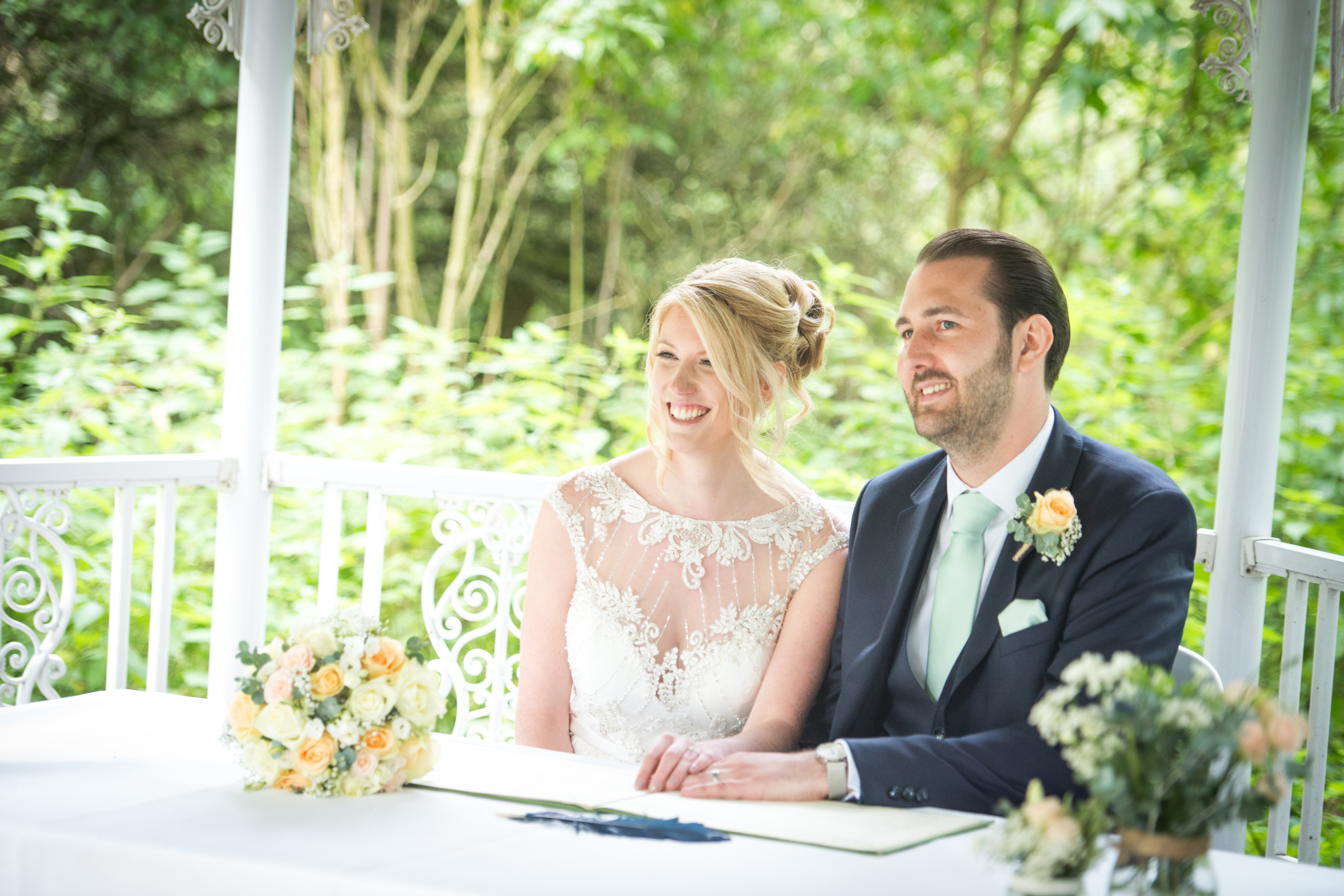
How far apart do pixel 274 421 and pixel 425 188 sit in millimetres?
4394

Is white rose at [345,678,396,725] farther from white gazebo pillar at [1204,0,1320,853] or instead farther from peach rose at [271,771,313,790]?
white gazebo pillar at [1204,0,1320,853]

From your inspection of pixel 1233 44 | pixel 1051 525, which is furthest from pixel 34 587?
pixel 1233 44

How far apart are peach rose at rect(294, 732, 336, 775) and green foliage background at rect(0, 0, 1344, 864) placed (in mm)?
2861

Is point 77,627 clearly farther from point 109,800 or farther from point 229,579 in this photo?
point 109,800

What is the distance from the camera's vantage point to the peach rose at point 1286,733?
49.9 inches

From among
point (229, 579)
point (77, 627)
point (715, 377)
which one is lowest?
point (77, 627)

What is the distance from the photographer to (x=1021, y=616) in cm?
224

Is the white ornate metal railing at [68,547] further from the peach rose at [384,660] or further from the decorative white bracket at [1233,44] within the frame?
the decorative white bracket at [1233,44]

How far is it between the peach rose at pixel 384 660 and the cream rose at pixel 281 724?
0.13m

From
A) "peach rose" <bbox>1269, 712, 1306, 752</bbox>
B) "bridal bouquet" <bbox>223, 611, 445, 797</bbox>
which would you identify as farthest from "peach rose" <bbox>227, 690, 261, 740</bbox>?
"peach rose" <bbox>1269, 712, 1306, 752</bbox>

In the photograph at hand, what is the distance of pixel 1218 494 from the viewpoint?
3.22m

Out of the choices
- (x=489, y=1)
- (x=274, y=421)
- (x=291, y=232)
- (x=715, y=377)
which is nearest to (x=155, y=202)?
(x=291, y=232)

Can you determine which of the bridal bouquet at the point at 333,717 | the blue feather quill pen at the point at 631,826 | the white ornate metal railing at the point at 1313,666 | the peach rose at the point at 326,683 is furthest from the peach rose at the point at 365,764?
the white ornate metal railing at the point at 1313,666

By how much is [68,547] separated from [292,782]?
6.93 feet
